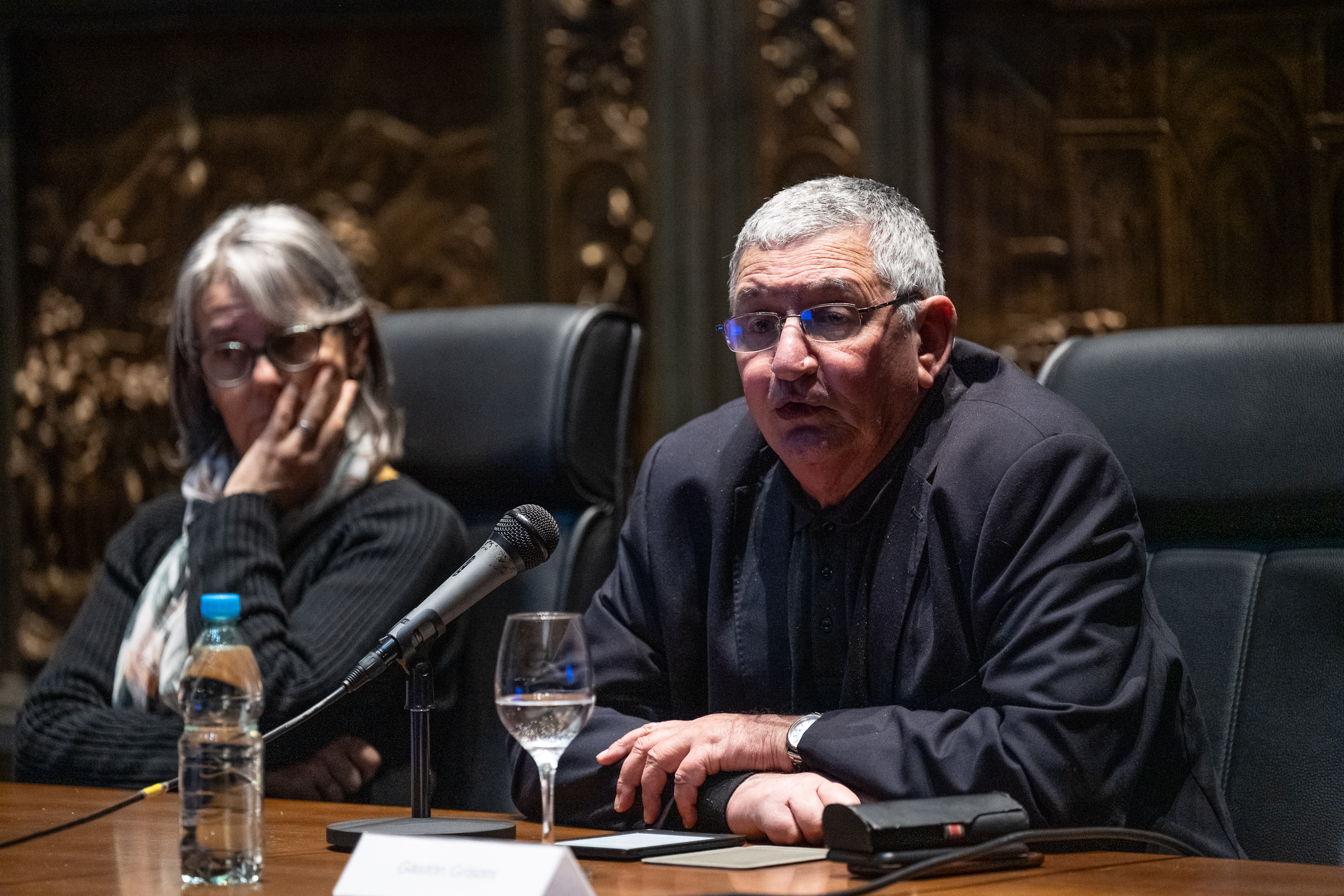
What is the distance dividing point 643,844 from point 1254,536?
2.99 feet

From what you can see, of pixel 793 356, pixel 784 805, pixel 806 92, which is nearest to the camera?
pixel 784 805

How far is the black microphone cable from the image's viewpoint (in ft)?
3.47

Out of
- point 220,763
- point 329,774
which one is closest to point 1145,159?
point 329,774

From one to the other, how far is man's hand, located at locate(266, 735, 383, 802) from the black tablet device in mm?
689

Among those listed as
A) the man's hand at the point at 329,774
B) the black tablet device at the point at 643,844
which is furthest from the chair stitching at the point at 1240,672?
the man's hand at the point at 329,774

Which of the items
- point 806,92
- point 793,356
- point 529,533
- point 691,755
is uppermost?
point 806,92

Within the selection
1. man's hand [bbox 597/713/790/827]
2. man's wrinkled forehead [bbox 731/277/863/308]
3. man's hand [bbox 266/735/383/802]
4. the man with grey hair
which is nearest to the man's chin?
the man with grey hair

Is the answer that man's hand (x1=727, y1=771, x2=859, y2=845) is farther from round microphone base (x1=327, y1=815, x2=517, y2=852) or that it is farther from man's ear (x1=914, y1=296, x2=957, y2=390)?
man's ear (x1=914, y1=296, x2=957, y2=390)

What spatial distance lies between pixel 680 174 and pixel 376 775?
4.90 ft

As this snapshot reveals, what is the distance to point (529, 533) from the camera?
1338mm

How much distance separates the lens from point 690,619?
179 cm

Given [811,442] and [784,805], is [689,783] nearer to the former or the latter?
[784,805]

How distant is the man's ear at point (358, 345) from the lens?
235 cm

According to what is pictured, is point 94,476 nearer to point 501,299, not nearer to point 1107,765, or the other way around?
point 501,299
